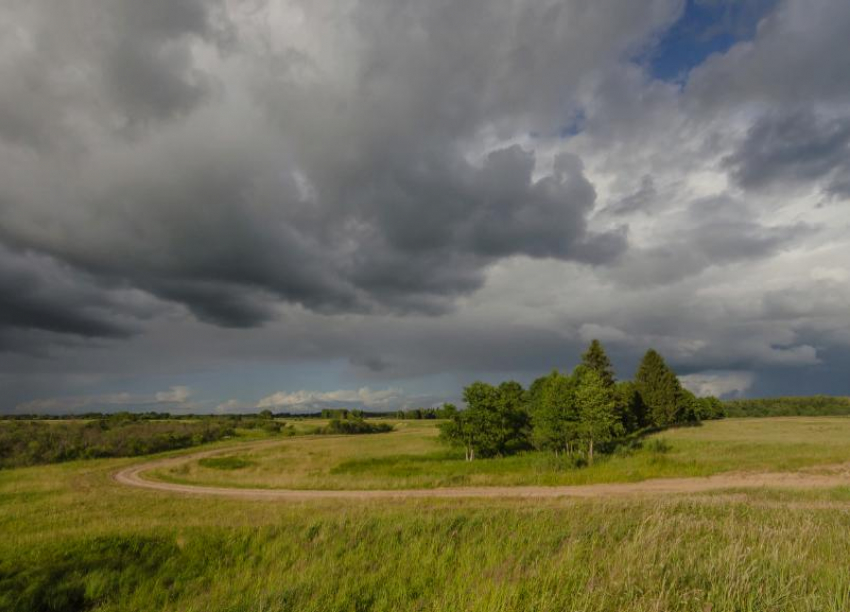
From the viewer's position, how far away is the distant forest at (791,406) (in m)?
142

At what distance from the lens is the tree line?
4319 centimetres

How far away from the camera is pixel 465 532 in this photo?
10430mm

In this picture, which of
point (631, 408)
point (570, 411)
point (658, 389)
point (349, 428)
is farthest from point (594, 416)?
point (349, 428)

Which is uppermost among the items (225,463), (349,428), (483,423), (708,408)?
(483,423)

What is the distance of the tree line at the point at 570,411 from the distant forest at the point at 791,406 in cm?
10132

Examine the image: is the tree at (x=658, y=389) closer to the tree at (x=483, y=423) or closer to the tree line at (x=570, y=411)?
the tree line at (x=570, y=411)

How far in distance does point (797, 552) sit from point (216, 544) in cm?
1377

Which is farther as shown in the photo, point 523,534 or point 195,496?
point 195,496

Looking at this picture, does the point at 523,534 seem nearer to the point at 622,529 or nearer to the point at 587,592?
the point at 622,529

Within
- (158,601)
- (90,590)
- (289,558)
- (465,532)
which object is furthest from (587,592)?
(90,590)

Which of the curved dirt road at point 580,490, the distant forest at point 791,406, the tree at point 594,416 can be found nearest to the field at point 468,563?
the curved dirt road at point 580,490

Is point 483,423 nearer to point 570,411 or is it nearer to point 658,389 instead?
point 570,411

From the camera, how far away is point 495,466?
40375 mm

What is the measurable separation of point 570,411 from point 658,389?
36.2m
